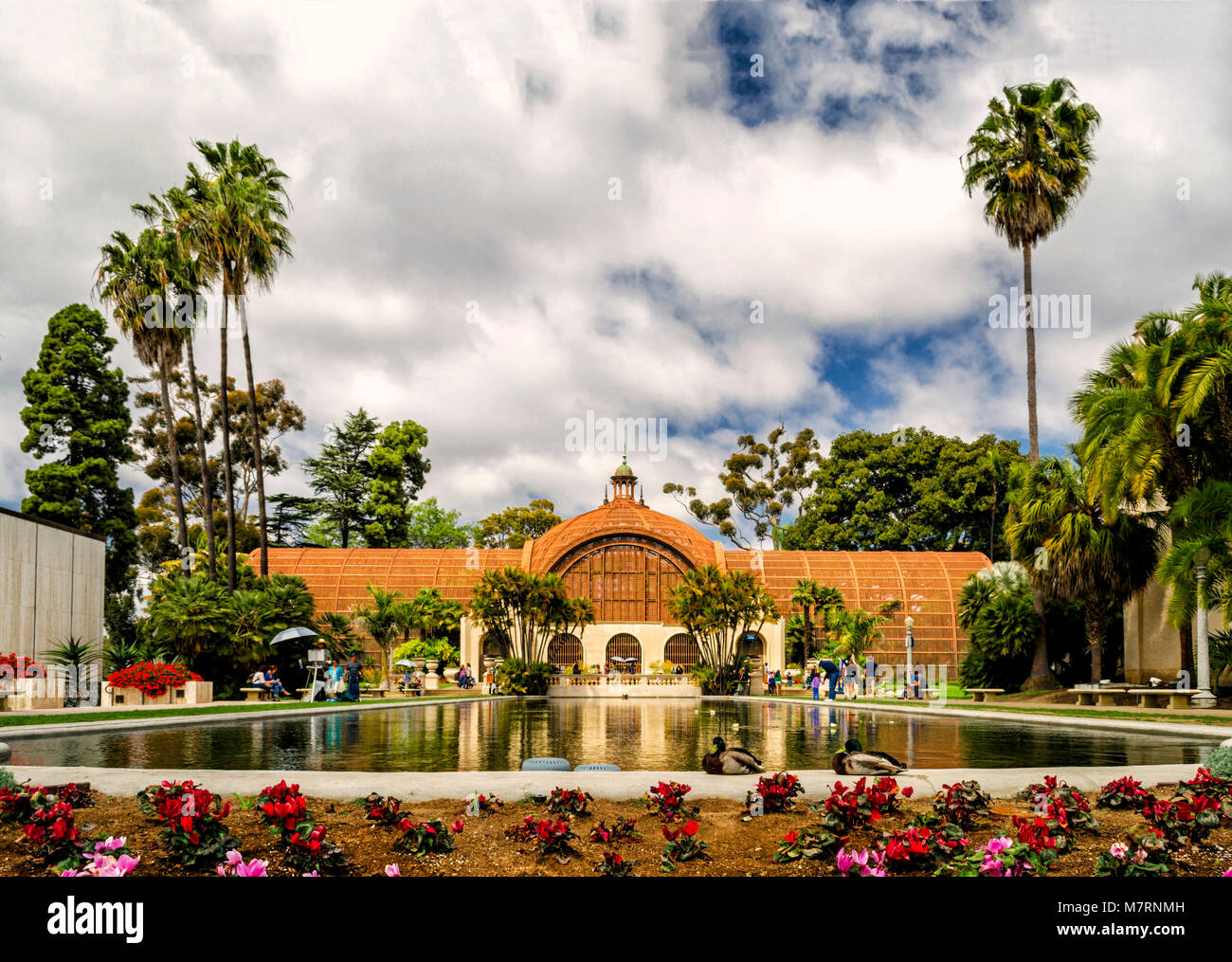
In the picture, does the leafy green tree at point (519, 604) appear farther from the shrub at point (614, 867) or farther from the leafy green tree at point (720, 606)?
the shrub at point (614, 867)

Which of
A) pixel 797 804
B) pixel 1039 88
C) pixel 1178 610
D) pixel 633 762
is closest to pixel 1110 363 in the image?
pixel 1178 610

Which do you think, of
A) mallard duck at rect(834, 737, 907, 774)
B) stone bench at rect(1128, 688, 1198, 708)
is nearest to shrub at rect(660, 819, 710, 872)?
mallard duck at rect(834, 737, 907, 774)

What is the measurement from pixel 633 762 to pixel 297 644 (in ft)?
71.9

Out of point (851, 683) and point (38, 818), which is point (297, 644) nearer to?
point (851, 683)

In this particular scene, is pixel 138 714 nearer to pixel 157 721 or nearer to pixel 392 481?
pixel 157 721

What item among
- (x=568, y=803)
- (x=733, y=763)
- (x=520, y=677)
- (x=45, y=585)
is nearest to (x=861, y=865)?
(x=568, y=803)

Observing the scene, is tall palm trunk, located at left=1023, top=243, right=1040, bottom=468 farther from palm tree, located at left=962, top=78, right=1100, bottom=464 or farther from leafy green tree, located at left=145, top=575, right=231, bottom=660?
leafy green tree, located at left=145, top=575, right=231, bottom=660

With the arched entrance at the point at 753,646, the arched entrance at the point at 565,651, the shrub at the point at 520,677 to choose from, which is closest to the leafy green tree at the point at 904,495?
the arched entrance at the point at 753,646

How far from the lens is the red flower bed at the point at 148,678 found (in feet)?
72.0

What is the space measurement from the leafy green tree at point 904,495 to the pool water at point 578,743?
147 feet

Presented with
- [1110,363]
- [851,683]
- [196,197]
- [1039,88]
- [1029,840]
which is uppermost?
[1039,88]

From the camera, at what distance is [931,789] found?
24.4ft

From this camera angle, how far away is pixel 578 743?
14070mm
